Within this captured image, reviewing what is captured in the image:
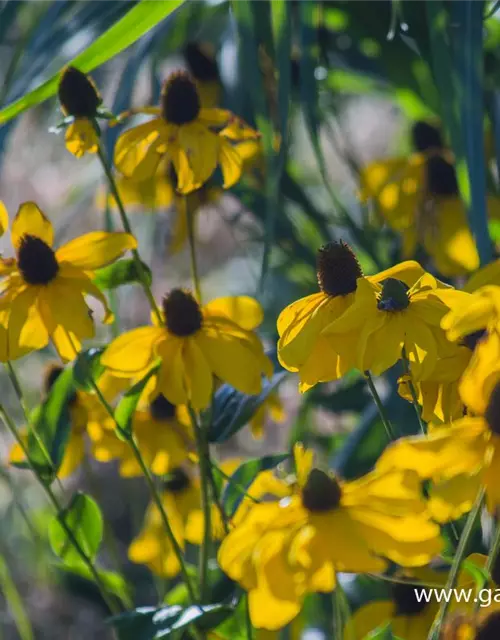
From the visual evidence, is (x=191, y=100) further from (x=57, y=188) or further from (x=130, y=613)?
(x=57, y=188)

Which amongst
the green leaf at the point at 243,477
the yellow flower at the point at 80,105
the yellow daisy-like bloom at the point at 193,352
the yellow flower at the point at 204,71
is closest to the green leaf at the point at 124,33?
the yellow flower at the point at 80,105

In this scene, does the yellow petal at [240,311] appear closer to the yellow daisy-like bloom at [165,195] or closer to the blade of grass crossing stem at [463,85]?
the blade of grass crossing stem at [463,85]

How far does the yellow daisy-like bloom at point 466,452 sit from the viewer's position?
16.7 inches

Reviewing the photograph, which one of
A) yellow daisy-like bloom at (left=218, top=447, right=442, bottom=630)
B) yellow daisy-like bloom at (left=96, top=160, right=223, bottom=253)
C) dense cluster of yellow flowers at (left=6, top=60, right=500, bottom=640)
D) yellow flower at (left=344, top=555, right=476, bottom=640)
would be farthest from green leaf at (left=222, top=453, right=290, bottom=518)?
yellow daisy-like bloom at (left=96, top=160, right=223, bottom=253)

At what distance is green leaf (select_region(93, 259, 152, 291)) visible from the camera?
71 cm

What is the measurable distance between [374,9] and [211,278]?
1.04 m

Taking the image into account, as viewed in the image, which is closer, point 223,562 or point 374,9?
point 223,562

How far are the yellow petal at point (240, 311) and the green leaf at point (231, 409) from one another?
45 millimetres

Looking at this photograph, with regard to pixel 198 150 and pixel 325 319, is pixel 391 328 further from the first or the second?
pixel 198 150

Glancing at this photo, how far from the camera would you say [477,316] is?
0.46 m

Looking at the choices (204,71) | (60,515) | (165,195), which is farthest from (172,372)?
(204,71)

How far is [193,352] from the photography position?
71 cm

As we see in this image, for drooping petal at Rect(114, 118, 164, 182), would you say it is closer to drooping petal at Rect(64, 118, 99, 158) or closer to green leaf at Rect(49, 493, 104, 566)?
drooping petal at Rect(64, 118, 99, 158)

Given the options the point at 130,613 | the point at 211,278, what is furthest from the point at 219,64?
the point at 211,278
